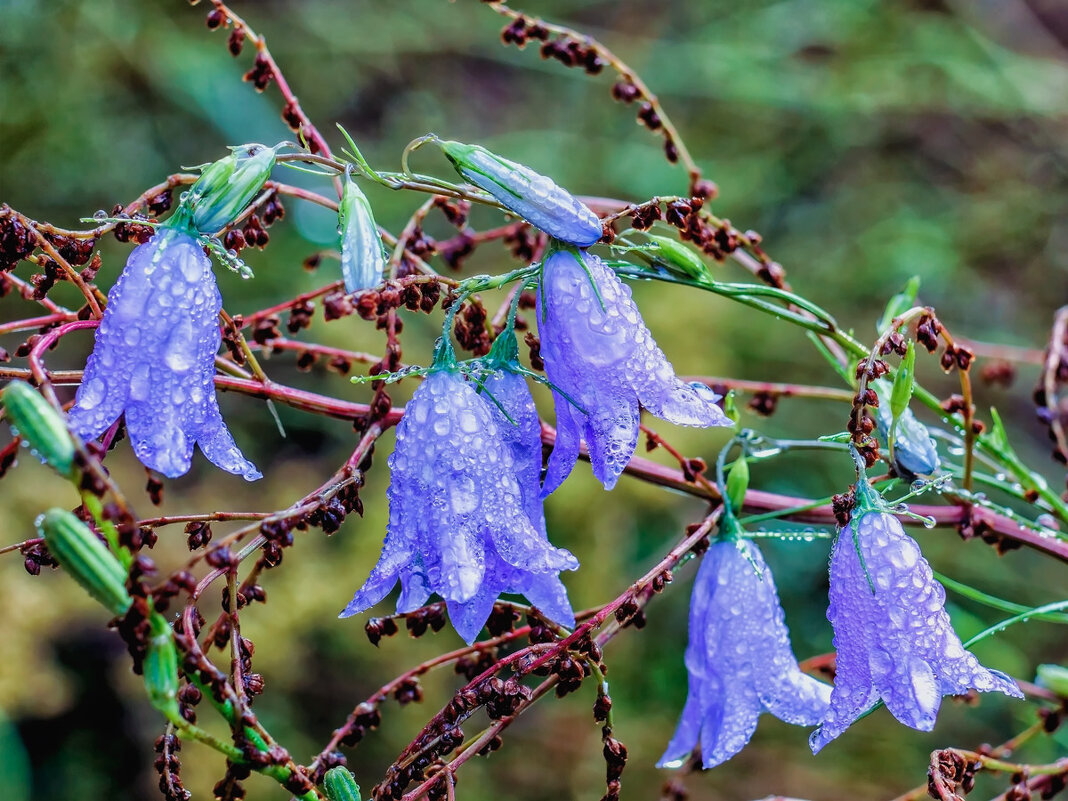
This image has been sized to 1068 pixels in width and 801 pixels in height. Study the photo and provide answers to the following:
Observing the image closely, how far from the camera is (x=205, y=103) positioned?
103 inches

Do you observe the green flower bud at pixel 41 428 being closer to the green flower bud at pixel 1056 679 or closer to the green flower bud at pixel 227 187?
the green flower bud at pixel 227 187

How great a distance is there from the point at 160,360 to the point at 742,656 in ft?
1.77

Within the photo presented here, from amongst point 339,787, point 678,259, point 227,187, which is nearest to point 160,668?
point 339,787

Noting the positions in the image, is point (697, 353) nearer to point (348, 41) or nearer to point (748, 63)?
point (748, 63)

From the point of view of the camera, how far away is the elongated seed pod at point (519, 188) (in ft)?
2.12

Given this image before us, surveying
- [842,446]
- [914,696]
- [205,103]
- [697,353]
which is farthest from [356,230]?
[205,103]

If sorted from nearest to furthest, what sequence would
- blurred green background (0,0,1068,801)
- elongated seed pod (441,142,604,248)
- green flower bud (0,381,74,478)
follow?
green flower bud (0,381,74,478) < elongated seed pod (441,142,604,248) < blurred green background (0,0,1068,801)

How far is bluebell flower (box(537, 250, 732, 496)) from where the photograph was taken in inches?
27.2

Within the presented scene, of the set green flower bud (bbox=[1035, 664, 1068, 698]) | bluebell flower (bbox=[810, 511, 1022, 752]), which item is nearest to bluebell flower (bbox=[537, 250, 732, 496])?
bluebell flower (bbox=[810, 511, 1022, 752])

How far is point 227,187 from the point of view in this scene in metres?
0.65

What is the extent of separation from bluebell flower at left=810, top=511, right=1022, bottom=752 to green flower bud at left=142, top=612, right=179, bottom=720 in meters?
0.45

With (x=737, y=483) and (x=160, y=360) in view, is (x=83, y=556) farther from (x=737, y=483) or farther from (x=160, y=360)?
(x=737, y=483)

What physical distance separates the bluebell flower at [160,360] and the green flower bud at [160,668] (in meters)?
0.14

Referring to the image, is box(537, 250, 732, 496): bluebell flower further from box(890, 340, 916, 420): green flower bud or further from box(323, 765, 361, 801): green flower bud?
box(323, 765, 361, 801): green flower bud
